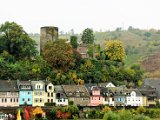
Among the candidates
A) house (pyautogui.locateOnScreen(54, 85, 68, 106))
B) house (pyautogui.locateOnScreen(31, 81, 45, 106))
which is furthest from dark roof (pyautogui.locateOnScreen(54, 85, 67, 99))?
house (pyautogui.locateOnScreen(31, 81, 45, 106))

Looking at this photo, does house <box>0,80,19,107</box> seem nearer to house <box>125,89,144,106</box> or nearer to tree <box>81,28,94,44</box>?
house <box>125,89,144,106</box>

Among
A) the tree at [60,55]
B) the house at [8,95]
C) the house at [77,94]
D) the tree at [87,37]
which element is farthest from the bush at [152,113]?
the tree at [87,37]

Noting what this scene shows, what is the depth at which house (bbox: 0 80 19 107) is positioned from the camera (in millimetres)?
85000

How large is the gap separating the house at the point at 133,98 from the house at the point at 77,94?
7.23 meters

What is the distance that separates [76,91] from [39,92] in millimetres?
5895

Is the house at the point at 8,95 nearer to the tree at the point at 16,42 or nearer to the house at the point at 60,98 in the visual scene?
the house at the point at 60,98

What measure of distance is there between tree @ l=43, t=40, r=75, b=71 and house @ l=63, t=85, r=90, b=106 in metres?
5.62

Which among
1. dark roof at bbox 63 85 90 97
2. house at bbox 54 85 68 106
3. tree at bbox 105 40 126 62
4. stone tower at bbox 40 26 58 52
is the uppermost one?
stone tower at bbox 40 26 58 52

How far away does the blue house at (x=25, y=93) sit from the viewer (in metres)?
86.3

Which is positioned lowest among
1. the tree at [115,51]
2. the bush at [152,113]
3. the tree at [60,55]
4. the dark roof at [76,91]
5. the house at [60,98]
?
the bush at [152,113]

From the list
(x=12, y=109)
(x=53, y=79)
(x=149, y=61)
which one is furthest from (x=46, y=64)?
(x=149, y=61)

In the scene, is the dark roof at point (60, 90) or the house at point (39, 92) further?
the dark roof at point (60, 90)

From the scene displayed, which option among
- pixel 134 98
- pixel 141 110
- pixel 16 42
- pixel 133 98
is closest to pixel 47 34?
pixel 16 42

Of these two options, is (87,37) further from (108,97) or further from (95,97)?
(95,97)
